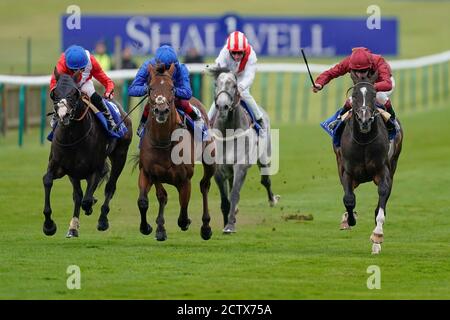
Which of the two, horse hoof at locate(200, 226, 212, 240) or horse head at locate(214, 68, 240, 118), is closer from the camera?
horse hoof at locate(200, 226, 212, 240)

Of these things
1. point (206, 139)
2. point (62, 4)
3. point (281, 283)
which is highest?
point (62, 4)

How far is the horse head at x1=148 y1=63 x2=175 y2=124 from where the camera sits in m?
16.4

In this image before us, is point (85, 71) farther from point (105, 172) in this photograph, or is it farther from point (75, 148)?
point (105, 172)

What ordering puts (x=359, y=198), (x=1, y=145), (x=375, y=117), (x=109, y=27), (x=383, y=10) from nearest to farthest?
(x=375, y=117) → (x=359, y=198) → (x=1, y=145) → (x=109, y=27) → (x=383, y=10)

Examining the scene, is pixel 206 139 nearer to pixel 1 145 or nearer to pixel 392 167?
pixel 392 167

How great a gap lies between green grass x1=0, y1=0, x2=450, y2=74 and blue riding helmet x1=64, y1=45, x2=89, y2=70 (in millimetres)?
36172

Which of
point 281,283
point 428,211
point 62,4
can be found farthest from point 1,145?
point 62,4

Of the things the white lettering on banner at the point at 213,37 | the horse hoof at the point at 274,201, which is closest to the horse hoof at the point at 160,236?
the horse hoof at the point at 274,201

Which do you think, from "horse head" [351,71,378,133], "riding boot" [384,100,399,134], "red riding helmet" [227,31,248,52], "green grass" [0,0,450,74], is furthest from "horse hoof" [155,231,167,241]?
"green grass" [0,0,450,74]

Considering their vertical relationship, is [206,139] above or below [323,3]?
below

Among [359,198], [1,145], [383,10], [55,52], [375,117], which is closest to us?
[375,117]

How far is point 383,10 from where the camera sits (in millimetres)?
65312

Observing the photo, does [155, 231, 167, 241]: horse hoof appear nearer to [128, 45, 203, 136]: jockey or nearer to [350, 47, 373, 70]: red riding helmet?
[128, 45, 203, 136]: jockey

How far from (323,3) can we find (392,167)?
50570 millimetres
